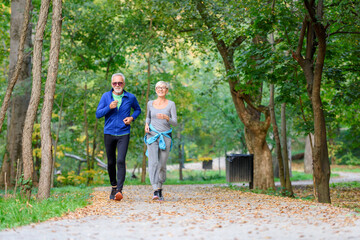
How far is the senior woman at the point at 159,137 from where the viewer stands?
7.90 m

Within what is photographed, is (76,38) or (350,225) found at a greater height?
(76,38)

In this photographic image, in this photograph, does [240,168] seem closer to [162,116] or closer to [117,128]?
[162,116]

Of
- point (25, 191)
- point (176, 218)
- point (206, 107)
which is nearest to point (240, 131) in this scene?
point (206, 107)

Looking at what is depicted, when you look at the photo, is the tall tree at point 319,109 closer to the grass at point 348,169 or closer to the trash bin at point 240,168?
the trash bin at point 240,168

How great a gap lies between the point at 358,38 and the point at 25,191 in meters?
9.69

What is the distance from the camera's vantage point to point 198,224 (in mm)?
5129

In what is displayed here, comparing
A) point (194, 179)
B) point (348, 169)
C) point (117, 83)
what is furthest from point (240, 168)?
point (348, 169)

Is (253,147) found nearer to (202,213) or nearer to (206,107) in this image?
(202,213)

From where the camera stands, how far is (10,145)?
16094 millimetres

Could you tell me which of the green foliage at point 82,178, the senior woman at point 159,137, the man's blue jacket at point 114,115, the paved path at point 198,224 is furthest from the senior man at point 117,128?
the green foliage at point 82,178

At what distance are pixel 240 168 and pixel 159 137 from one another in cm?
729

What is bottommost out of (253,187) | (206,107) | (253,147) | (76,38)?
(253,187)

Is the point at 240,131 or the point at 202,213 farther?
the point at 240,131

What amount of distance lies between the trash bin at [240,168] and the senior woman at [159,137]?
705 centimetres
